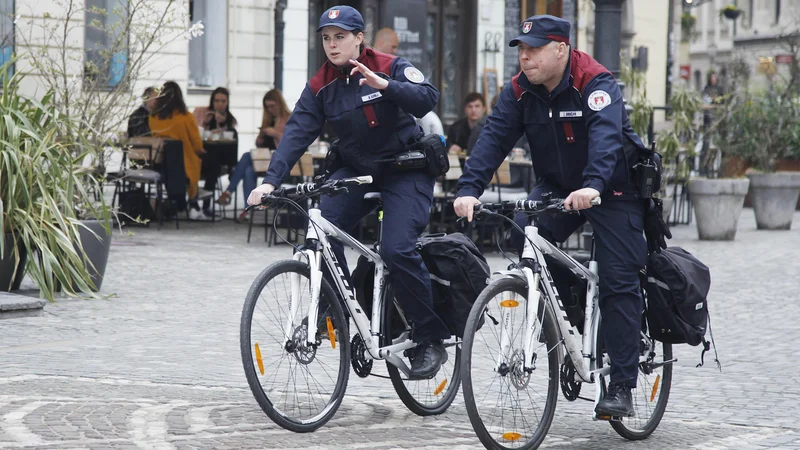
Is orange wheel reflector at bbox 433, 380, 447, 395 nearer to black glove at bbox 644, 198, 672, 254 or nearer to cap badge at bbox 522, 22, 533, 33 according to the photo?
black glove at bbox 644, 198, 672, 254

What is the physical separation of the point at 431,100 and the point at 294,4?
57.3ft

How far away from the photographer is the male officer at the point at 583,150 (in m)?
5.38

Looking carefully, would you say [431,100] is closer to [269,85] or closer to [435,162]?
[435,162]

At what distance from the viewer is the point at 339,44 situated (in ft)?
19.3

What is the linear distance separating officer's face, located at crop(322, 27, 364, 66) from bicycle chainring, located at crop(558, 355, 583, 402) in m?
1.57

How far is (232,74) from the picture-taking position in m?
22.8

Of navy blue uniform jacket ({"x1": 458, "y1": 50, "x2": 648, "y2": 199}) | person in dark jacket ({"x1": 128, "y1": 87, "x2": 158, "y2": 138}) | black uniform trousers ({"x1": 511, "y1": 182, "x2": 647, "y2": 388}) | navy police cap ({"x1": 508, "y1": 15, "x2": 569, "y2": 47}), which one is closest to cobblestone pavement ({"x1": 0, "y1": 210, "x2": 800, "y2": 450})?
black uniform trousers ({"x1": 511, "y1": 182, "x2": 647, "y2": 388})

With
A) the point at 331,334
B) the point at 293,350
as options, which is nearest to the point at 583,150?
the point at 331,334

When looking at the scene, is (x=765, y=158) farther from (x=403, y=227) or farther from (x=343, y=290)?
(x=343, y=290)

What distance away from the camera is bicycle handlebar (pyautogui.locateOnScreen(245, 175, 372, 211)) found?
18.4 ft

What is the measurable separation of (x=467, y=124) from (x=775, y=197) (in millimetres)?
5042

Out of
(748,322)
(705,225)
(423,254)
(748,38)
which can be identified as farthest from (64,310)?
(748,38)

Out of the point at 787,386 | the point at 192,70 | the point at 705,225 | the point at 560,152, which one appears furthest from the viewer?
the point at 192,70

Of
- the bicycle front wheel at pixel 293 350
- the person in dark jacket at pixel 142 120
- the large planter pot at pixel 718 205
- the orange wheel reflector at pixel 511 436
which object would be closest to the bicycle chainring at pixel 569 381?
the orange wheel reflector at pixel 511 436
